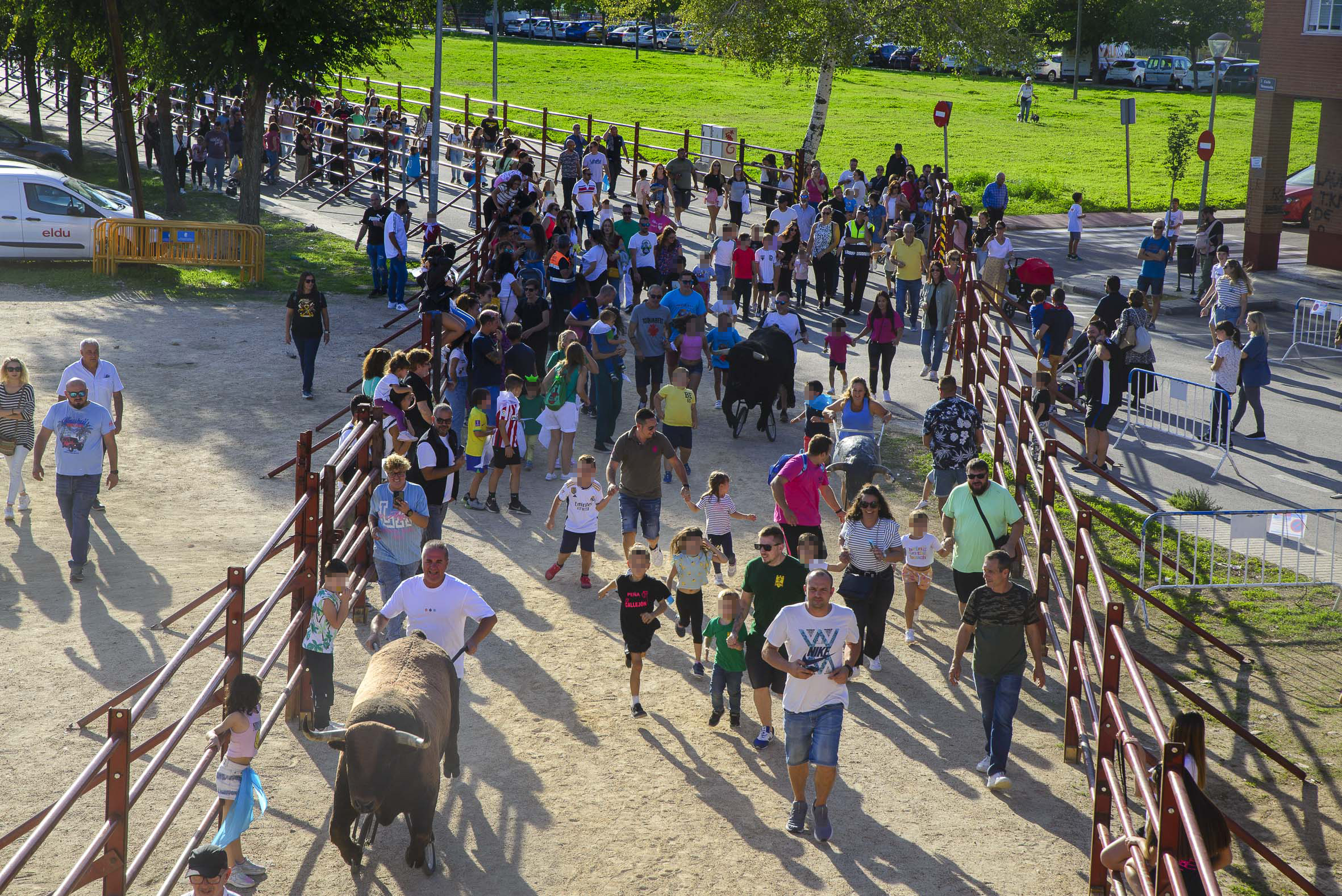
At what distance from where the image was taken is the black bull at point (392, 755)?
22.0ft

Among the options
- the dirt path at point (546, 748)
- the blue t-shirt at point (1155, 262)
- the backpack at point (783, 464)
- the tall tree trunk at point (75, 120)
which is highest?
the tall tree trunk at point (75, 120)

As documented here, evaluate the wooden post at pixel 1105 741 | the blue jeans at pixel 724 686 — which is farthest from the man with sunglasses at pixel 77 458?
the wooden post at pixel 1105 741

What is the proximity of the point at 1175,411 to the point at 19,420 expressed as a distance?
13.4 m

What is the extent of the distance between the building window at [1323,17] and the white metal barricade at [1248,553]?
1635cm

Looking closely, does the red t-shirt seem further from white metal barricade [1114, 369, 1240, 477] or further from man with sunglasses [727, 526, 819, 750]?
man with sunglasses [727, 526, 819, 750]

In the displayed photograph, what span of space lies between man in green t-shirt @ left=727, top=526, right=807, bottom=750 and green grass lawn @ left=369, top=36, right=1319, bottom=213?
26.8m

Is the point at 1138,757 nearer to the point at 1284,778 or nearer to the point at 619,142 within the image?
the point at 1284,778

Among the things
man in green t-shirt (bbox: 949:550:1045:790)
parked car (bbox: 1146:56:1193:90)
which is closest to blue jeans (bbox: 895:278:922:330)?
man in green t-shirt (bbox: 949:550:1045:790)

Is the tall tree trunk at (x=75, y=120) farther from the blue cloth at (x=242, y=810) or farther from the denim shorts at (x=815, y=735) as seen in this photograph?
the denim shorts at (x=815, y=735)

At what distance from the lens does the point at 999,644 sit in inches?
320

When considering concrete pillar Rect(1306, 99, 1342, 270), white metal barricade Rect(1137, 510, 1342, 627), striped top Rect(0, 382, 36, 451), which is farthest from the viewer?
concrete pillar Rect(1306, 99, 1342, 270)

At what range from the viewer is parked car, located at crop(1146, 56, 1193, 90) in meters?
66.1

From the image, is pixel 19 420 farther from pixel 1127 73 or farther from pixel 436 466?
pixel 1127 73

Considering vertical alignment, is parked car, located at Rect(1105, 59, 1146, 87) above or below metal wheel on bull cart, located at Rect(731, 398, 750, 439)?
above
